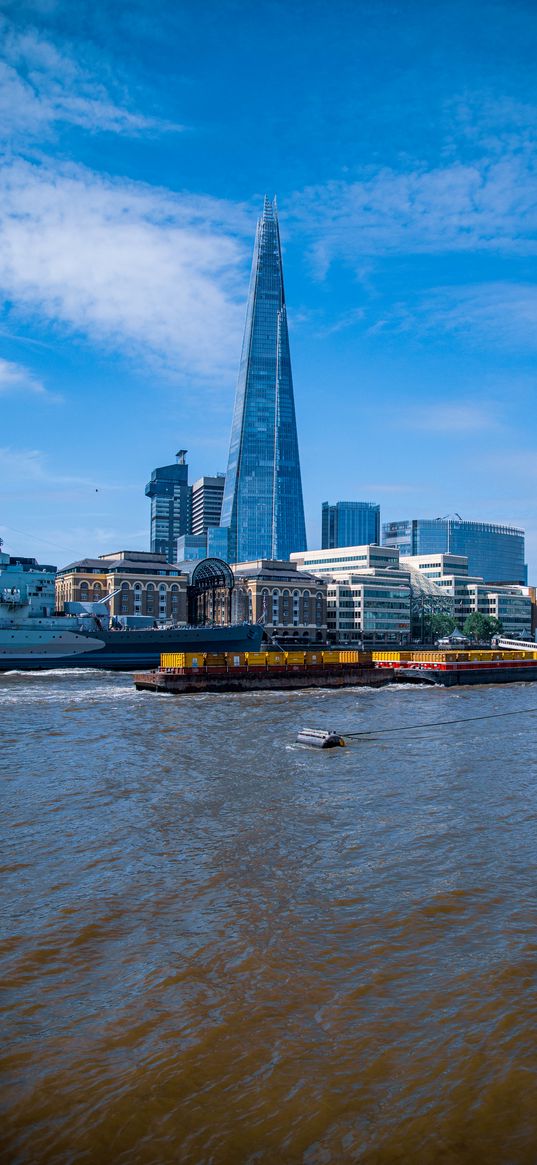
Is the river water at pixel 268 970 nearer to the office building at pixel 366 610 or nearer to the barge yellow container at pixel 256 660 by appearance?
the barge yellow container at pixel 256 660

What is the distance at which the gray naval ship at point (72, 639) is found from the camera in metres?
91.2

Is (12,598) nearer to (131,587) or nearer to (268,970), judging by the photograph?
(131,587)

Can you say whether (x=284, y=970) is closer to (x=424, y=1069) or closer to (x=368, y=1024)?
(x=368, y=1024)

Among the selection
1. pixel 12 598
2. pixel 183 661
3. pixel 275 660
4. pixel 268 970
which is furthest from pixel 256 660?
pixel 268 970

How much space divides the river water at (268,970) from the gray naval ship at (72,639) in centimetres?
6421

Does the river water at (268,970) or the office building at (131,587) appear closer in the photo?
the river water at (268,970)

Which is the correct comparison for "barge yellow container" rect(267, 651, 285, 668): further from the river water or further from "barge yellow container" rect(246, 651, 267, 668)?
the river water

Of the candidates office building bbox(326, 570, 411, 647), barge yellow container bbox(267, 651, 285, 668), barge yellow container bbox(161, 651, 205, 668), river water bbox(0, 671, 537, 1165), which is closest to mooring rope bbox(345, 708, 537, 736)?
river water bbox(0, 671, 537, 1165)

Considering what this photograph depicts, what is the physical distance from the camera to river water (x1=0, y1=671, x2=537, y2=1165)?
975cm

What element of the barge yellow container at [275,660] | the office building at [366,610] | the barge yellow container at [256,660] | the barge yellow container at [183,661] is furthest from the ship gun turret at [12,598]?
the office building at [366,610]

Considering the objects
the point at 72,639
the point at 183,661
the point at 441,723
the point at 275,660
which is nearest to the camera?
the point at 441,723

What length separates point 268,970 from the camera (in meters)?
13.8

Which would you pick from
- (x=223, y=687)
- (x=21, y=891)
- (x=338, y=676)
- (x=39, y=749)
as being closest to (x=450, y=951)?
(x=21, y=891)

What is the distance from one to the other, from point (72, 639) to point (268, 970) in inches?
3271
